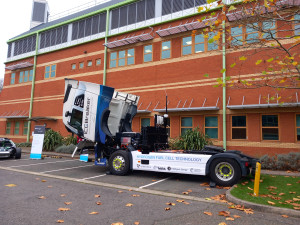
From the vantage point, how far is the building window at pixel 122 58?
19344 mm

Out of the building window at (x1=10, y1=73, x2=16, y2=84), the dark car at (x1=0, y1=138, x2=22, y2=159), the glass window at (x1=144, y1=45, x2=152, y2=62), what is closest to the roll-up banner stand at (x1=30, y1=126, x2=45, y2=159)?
the dark car at (x1=0, y1=138, x2=22, y2=159)

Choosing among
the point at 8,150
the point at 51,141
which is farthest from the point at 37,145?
the point at 51,141

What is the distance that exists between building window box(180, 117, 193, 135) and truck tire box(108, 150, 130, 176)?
25.4ft

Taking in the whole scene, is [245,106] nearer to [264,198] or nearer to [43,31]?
[264,198]

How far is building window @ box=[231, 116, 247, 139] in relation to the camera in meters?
14.3

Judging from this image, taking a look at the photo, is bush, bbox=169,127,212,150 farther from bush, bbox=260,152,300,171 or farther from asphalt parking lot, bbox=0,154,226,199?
asphalt parking lot, bbox=0,154,226,199

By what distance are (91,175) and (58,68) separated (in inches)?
703

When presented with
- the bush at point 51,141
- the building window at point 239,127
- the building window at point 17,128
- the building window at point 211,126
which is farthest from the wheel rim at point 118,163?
the building window at point 17,128

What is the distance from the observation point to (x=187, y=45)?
16.8 m

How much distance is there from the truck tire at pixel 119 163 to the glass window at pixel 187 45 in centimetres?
1038

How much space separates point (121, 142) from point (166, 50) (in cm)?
1034

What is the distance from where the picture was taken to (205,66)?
1577cm

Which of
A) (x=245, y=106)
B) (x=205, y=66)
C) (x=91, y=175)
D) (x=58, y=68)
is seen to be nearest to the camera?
(x=91, y=175)

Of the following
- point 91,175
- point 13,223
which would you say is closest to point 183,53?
point 91,175
